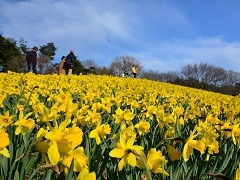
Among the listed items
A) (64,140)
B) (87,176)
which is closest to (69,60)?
(64,140)

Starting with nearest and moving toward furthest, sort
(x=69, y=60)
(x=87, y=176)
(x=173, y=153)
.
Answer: (x=87, y=176) < (x=173, y=153) < (x=69, y=60)

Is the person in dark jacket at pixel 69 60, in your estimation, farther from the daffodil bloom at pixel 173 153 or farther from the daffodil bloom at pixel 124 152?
the daffodil bloom at pixel 124 152

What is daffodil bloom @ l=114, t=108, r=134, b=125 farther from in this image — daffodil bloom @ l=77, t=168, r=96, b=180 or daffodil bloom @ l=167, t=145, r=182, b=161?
daffodil bloom @ l=77, t=168, r=96, b=180

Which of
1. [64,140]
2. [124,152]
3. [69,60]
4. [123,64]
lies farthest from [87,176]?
[123,64]

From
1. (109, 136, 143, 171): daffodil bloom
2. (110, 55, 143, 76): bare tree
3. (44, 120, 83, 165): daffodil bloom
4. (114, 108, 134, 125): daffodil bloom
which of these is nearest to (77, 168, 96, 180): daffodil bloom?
(44, 120, 83, 165): daffodil bloom

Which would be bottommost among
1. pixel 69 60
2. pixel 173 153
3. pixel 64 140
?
pixel 173 153

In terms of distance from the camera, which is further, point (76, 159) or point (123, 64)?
point (123, 64)

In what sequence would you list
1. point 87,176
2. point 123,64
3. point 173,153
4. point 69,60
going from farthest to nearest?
point 123,64
point 69,60
point 173,153
point 87,176

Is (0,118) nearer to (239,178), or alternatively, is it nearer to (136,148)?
(136,148)

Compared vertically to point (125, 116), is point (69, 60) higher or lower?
higher

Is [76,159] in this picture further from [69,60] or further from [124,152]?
[69,60]

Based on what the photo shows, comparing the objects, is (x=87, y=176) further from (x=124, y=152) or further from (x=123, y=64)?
(x=123, y=64)

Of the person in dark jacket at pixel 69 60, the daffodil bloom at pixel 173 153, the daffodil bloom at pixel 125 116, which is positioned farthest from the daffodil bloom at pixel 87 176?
the person in dark jacket at pixel 69 60

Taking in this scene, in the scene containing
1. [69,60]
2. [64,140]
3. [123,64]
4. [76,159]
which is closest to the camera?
[64,140]
